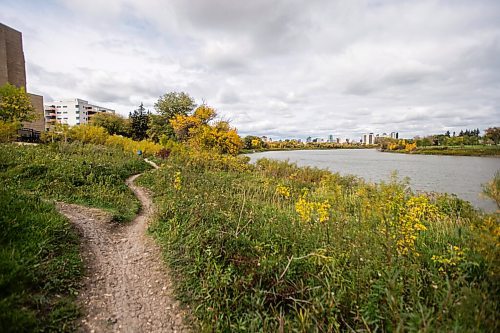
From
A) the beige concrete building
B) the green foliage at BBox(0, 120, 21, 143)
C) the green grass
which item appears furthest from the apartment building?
the green grass

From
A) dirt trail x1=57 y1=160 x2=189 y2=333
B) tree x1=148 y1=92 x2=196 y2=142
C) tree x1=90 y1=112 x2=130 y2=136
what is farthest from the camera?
tree x1=90 y1=112 x2=130 y2=136

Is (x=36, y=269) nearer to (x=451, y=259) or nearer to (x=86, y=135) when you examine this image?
(x=451, y=259)

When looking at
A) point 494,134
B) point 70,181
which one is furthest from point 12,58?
point 494,134

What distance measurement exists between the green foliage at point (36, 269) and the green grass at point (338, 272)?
4.75ft

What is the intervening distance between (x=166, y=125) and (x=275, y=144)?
68.3 metres

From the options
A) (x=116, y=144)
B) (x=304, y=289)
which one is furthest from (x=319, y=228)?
(x=116, y=144)

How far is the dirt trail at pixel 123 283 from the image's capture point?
3189mm

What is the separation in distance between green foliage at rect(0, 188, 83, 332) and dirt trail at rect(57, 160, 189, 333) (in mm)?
233

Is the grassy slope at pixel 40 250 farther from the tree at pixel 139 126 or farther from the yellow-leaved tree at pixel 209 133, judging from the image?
the tree at pixel 139 126

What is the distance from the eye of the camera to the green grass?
8.29 feet

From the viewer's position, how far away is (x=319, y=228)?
14.5 ft

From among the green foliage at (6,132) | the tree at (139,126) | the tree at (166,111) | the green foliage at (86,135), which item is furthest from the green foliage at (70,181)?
the tree at (139,126)

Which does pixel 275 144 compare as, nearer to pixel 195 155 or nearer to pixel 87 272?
pixel 195 155

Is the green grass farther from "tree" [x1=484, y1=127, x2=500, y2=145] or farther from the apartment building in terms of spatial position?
the apartment building
